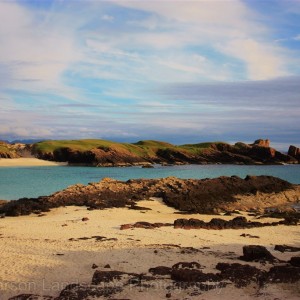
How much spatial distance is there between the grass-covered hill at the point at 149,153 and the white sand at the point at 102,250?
272ft

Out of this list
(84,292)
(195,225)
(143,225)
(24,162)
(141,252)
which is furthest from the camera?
(24,162)

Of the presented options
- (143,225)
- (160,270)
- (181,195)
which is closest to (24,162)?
(181,195)

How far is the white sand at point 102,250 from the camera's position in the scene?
441 inches

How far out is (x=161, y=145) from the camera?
13775cm

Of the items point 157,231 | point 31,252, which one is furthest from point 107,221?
point 31,252

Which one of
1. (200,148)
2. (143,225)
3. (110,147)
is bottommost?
(143,225)

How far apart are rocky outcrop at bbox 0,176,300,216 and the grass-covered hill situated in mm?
69405

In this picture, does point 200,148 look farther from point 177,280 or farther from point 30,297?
point 30,297

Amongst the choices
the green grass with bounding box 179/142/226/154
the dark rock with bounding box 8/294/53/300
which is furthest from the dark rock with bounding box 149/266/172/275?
the green grass with bounding box 179/142/226/154

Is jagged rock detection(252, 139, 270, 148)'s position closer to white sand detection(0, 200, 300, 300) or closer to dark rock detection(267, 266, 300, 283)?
white sand detection(0, 200, 300, 300)

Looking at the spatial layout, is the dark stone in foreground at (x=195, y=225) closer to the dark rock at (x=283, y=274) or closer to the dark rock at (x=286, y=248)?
the dark rock at (x=286, y=248)

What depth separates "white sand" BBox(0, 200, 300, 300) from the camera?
11211 millimetres

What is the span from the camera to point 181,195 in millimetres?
32719

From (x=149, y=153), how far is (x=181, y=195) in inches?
3488
